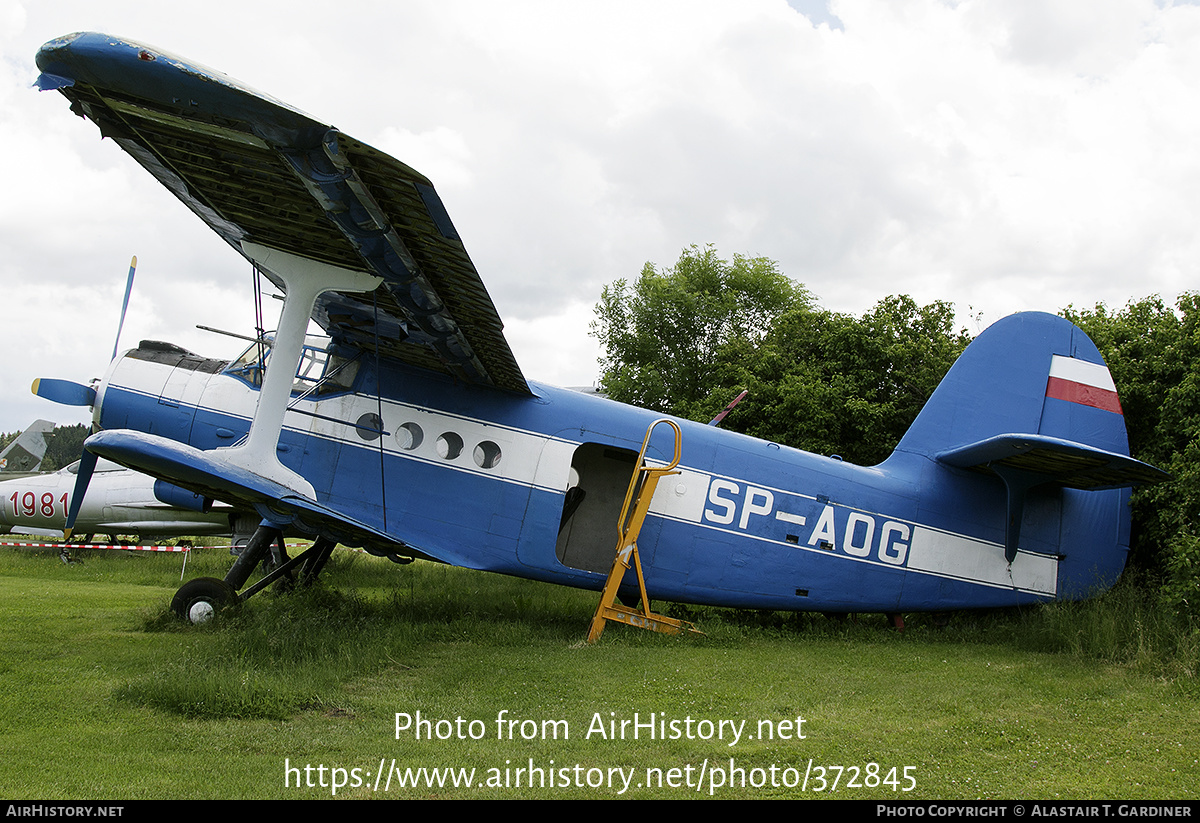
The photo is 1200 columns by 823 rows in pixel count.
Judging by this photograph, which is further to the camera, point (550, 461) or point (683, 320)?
point (683, 320)

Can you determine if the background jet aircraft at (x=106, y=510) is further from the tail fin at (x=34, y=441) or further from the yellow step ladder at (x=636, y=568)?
the yellow step ladder at (x=636, y=568)

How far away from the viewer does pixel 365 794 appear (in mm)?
3625

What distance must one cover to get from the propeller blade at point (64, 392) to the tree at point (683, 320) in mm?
17913

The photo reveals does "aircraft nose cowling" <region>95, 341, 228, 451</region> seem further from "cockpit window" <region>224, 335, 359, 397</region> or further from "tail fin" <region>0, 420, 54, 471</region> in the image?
"tail fin" <region>0, 420, 54, 471</region>

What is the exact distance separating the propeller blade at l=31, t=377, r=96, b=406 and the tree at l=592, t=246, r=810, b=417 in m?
17.9

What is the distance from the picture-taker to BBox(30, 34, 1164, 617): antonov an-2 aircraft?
6129 mm

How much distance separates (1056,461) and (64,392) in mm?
10064

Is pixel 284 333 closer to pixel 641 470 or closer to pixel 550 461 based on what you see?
pixel 550 461

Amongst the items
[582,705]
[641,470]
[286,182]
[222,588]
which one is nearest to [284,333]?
[286,182]

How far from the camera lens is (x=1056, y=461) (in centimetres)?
737

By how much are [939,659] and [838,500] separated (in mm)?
1872

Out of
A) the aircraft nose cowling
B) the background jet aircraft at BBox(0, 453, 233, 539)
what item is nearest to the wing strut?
the aircraft nose cowling

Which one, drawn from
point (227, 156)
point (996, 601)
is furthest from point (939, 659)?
point (227, 156)

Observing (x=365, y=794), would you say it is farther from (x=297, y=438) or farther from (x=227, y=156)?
(x=297, y=438)
